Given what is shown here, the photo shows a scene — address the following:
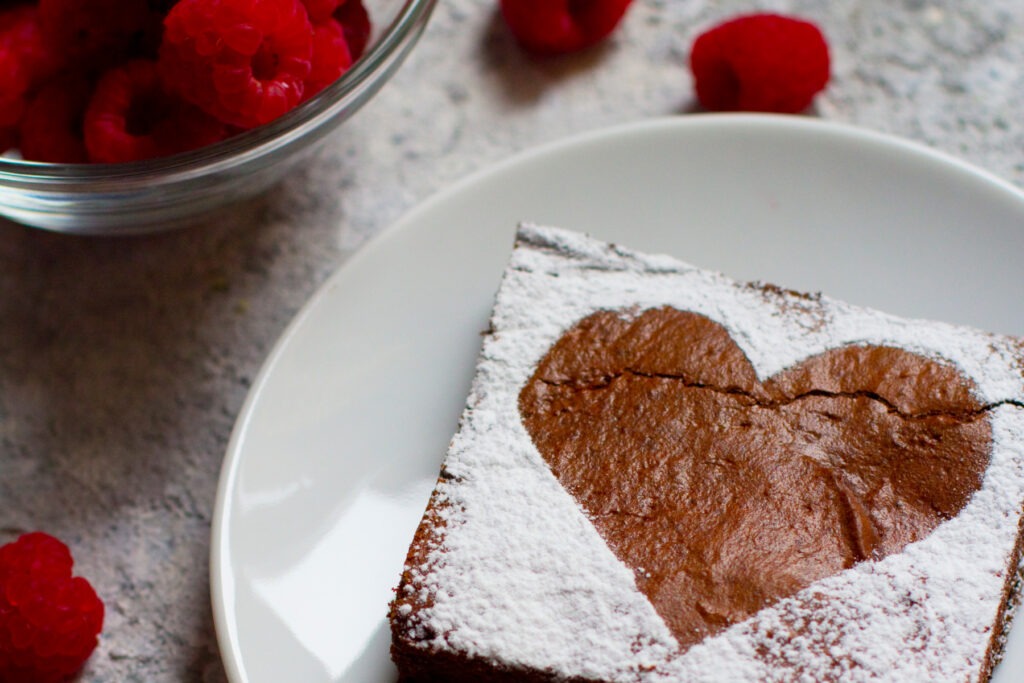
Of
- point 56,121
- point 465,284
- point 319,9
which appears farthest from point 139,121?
point 465,284

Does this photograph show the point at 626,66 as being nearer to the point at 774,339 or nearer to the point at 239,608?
the point at 774,339

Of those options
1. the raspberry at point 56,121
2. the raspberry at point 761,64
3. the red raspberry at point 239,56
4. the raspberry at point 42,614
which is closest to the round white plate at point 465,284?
the raspberry at point 761,64

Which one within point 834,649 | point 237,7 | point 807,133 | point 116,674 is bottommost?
point 116,674

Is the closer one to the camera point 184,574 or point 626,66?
point 184,574

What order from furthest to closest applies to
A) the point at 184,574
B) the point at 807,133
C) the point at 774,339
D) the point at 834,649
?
the point at 807,133
the point at 184,574
the point at 774,339
the point at 834,649

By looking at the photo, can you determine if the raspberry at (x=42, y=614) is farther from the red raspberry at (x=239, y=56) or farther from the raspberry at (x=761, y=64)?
the raspberry at (x=761, y=64)

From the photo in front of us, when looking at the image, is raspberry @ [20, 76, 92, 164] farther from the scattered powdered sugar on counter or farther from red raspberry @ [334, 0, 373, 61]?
the scattered powdered sugar on counter

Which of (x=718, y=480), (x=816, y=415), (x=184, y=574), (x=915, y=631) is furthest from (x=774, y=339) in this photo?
(x=184, y=574)
